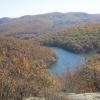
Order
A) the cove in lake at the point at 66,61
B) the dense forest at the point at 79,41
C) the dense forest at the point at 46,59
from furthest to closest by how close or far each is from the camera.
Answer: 1. the dense forest at the point at 79,41
2. the cove in lake at the point at 66,61
3. the dense forest at the point at 46,59

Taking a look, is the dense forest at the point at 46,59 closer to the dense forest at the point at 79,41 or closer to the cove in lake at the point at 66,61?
the dense forest at the point at 79,41

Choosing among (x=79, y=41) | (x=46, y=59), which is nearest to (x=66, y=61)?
(x=46, y=59)

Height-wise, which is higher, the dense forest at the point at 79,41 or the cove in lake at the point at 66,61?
the dense forest at the point at 79,41

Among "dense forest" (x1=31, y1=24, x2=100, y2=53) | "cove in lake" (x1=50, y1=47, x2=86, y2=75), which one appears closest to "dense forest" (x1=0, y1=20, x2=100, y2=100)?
"dense forest" (x1=31, y1=24, x2=100, y2=53)

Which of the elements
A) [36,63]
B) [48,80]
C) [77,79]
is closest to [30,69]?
[36,63]

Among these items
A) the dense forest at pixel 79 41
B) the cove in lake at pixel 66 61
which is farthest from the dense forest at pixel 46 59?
the cove in lake at pixel 66 61

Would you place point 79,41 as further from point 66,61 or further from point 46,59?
point 66,61

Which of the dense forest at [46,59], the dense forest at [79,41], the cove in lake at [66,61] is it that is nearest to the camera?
the dense forest at [46,59]

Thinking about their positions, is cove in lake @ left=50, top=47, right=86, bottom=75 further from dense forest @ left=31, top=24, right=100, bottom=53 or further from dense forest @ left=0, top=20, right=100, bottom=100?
dense forest @ left=31, top=24, right=100, bottom=53

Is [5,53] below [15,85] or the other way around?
the other way around

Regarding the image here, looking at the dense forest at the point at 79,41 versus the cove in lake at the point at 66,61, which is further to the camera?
the dense forest at the point at 79,41

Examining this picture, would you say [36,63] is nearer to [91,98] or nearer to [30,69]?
[30,69]
